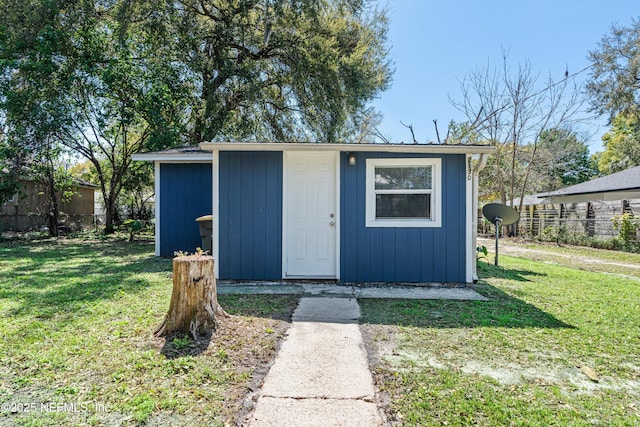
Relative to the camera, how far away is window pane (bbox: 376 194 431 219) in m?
5.34

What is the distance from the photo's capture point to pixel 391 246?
17.5ft

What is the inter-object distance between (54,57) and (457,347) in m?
13.8

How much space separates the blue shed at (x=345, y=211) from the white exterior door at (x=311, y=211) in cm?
2

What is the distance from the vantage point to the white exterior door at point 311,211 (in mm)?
5504

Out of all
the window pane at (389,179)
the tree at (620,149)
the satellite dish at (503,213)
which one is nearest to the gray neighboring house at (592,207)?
the satellite dish at (503,213)

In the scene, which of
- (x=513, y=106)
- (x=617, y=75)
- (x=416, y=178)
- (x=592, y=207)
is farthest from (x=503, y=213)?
(x=617, y=75)

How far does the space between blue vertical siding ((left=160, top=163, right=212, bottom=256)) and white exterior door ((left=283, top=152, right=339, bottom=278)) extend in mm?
3354

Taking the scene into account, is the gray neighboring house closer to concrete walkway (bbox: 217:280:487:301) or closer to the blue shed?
the blue shed

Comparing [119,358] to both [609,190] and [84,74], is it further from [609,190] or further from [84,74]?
[609,190]

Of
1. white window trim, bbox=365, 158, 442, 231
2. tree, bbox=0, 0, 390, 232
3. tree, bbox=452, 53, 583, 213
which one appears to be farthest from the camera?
tree, bbox=452, 53, 583, 213

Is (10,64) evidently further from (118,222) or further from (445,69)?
(445,69)

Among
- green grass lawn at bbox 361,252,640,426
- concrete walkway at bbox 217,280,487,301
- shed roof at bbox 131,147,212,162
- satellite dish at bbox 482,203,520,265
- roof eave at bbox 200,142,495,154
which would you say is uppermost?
shed roof at bbox 131,147,212,162

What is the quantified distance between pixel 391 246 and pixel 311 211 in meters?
1.33

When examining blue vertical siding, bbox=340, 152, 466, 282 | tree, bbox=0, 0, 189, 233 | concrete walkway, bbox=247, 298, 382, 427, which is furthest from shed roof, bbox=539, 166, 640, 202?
tree, bbox=0, 0, 189, 233
